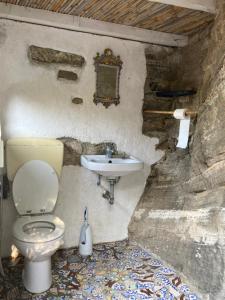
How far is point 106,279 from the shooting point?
7.56 feet

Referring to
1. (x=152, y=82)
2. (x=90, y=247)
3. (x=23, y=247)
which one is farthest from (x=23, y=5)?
(x=90, y=247)

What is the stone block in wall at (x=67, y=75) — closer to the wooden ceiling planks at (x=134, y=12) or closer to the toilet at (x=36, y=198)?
the wooden ceiling planks at (x=134, y=12)

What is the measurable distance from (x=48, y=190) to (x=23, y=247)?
21.9 inches

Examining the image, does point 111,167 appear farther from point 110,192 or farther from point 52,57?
point 52,57

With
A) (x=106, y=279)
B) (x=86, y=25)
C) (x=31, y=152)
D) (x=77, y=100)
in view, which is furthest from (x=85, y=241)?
(x=86, y=25)

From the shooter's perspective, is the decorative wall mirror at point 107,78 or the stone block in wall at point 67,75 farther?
the decorative wall mirror at point 107,78

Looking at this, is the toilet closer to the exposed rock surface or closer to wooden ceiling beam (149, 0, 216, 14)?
the exposed rock surface

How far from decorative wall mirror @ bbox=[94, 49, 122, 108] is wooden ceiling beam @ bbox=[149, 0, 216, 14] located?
0.78 metres

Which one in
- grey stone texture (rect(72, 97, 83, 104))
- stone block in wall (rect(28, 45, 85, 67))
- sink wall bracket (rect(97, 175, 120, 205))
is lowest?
sink wall bracket (rect(97, 175, 120, 205))

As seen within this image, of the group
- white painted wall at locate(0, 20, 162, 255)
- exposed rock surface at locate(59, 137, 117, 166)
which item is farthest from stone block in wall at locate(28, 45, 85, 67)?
exposed rock surface at locate(59, 137, 117, 166)

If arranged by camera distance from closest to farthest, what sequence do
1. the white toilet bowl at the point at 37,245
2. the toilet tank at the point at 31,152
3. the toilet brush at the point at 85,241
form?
the white toilet bowl at the point at 37,245
the toilet tank at the point at 31,152
the toilet brush at the point at 85,241

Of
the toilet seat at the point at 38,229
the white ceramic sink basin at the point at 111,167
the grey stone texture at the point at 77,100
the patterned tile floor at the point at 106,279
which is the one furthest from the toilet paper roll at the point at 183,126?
the toilet seat at the point at 38,229

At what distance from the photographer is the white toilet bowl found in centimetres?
197

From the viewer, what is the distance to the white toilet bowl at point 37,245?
1975 millimetres
